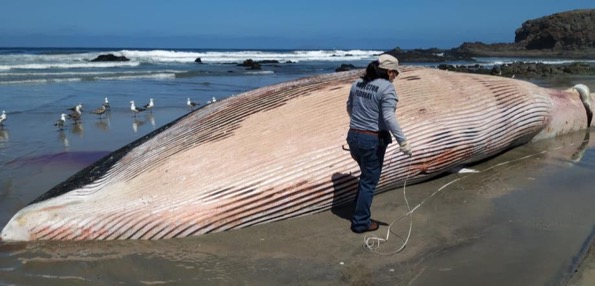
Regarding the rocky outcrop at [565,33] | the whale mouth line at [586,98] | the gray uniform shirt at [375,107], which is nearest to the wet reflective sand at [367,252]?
the gray uniform shirt at [375,107]

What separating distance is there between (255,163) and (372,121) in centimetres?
136

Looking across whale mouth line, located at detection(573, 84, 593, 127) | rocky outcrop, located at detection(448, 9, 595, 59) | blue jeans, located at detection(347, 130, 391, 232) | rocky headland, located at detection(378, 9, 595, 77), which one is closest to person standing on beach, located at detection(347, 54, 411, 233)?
blue jeans, located at detection(347, 130, 391, 232)

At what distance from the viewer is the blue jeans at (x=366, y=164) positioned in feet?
16.5

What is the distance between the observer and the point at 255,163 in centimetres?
564

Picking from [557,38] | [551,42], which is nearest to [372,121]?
[557,38]

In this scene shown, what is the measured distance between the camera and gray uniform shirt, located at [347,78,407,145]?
15.7 feet

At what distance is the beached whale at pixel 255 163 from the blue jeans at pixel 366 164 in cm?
57

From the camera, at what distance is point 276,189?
5.57 m

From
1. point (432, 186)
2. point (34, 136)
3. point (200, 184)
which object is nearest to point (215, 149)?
point (200, 184)

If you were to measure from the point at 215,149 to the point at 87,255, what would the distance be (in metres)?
1.63

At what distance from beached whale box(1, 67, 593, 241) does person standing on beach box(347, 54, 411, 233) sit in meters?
0.62

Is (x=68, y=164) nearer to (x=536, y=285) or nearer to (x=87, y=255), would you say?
(x=87, y=255)

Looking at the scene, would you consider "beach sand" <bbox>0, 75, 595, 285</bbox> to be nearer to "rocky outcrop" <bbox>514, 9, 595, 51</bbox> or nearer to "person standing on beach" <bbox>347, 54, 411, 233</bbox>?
"person standing on beach" <bbox>347, 54, 411, 233</bbox>

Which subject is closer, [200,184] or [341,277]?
[341,277]
